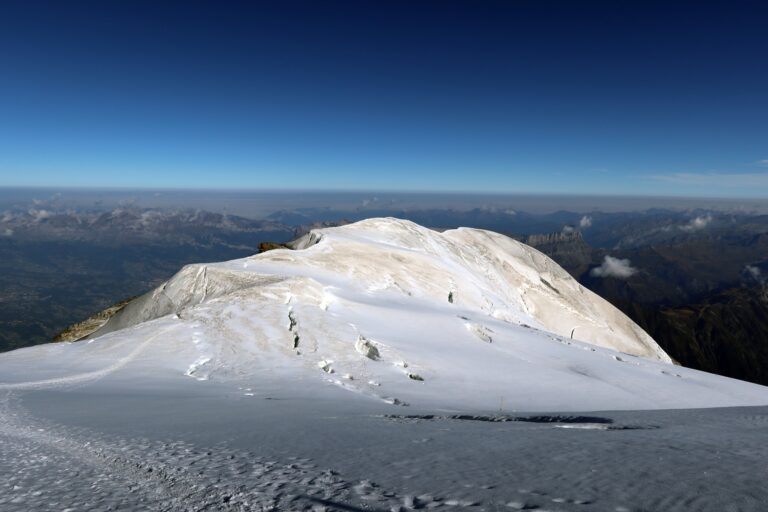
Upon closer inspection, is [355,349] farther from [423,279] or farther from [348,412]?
[423,279]

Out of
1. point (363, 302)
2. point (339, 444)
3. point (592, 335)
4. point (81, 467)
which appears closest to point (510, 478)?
point (339, 444)

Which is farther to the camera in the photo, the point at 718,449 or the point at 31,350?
the point at 31,350

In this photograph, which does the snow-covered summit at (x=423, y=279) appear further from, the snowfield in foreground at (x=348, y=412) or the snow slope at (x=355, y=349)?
the snowfield in foreground at (x=348, y=412)

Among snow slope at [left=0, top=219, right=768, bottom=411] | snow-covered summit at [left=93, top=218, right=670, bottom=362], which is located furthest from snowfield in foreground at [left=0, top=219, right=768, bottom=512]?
snow-covered summit at [left=93, top=218, right=670, bottom=362]

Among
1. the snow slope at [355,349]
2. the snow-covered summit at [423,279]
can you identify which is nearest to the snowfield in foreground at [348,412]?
the snow slope at [355,349]

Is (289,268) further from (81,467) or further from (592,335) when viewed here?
(592,335)

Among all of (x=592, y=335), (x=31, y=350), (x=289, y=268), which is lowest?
(x=592, y=335)

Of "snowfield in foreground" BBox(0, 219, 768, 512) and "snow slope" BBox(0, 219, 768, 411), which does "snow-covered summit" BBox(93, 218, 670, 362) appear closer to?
"snow slope" BBox(0, 219, 768, 411)
